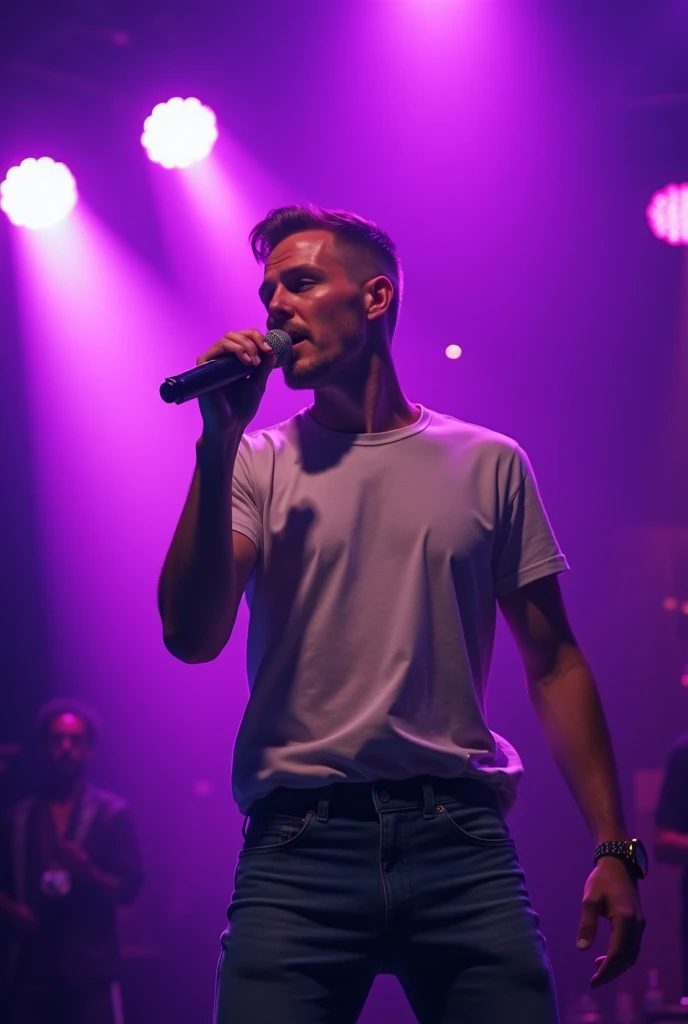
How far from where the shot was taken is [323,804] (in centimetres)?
162

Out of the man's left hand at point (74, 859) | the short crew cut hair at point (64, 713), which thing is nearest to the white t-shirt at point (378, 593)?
the man's left hand at point (74, 859)

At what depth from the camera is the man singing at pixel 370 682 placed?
1576 mm

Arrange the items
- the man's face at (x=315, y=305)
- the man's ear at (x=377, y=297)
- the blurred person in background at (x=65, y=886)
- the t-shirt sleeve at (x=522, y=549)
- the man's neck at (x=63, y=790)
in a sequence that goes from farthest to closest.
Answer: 1. the man's neck at (x=63, y=790)
2. the blurred person in background at (x=65, y=886)
3. the man's ear at (x=377, y=297)
4. the man's face at (x=315, y=305)
5. the t-shirt sleeve at (x=522, y=549)

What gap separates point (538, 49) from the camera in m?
5.73

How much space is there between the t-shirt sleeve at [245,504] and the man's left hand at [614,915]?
31.3 inches

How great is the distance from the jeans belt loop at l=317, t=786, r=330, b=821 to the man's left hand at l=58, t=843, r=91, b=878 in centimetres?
350

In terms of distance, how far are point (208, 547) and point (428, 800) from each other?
526mm

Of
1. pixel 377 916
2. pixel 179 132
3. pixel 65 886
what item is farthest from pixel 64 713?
pixel 377 916

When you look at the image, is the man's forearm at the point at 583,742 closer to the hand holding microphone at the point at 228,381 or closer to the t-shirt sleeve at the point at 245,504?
the t-shirt sleeve at the point at 245,504

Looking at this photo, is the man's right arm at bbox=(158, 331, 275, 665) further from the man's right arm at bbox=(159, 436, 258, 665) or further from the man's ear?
the man's ear

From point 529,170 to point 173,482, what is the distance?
275 cm

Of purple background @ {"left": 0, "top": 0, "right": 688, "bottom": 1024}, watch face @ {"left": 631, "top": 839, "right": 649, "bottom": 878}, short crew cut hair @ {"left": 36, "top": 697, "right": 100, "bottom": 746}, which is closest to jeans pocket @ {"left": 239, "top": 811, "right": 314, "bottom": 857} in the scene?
watch face @ {"left": 631, "top": 839, "right": 649, "bottom": 878}

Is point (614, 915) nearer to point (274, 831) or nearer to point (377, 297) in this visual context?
point (274, 831)

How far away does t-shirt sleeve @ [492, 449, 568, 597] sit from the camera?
1.92m
